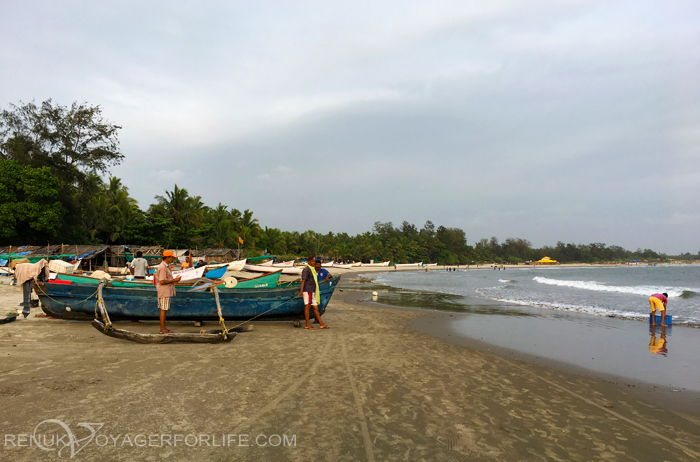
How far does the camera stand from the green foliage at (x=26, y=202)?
27.1 m

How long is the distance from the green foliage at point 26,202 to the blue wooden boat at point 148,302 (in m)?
24.8

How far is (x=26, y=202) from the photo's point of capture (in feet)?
92.2

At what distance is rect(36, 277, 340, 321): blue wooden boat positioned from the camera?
9.26 metres

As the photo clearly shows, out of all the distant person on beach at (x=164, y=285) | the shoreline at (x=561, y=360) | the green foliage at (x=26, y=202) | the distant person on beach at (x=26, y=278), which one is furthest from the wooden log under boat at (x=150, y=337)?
the green foliage at (x=26, y=202)

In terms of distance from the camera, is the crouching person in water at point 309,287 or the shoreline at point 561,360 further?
the crouching person in water at point 309,287

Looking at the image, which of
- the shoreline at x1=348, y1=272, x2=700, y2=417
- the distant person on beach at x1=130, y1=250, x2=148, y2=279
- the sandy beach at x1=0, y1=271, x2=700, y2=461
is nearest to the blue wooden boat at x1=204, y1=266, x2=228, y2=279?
the distant person on beach at x1=130, y1=250, x2=148, y2=279

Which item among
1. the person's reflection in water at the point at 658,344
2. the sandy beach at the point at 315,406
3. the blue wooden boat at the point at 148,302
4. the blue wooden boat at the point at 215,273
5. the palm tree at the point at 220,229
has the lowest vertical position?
the person's reflection in water at the point at 658,344

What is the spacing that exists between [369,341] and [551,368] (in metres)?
3.72

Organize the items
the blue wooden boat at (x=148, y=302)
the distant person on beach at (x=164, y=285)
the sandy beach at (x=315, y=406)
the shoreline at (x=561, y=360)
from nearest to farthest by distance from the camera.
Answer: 1. the sandy beach at (x=315, y=406)
2. the shoreline at (x=561, y=360)
3. the distant person on beach at (x=164, y=285)
4. the blue wooden boat at (x=148, y=302)

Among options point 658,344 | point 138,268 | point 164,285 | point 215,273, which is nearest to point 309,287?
point 164,285

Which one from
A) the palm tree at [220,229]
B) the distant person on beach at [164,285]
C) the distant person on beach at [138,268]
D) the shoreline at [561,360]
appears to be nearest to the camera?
the shoreline at [561,360]

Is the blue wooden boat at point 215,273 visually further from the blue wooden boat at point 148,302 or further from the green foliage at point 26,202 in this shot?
the green foliage at point 26,202

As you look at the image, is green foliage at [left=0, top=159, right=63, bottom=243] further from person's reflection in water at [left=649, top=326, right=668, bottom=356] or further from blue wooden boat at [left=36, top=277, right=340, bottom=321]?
person's reflection in water at [left=649, top=326, right=668, bottom=356]

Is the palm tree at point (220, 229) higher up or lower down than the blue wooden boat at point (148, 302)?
higher up
